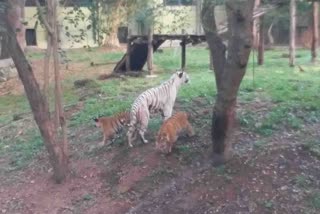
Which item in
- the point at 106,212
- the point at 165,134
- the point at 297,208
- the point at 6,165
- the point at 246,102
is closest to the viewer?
the point at 297,208

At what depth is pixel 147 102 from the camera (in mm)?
8266

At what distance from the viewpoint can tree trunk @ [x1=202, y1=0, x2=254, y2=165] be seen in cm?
611

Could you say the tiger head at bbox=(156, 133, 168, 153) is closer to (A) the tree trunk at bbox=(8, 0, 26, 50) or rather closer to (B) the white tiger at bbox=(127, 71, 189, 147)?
(B) the white tiger at bbox=(127, 71, 189, 147)

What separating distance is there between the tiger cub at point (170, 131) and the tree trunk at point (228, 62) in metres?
0.75

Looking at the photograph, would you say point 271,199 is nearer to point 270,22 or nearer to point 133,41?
point 133,41

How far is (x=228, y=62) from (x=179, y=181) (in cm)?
166

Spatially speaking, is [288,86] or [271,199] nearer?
[271,199]

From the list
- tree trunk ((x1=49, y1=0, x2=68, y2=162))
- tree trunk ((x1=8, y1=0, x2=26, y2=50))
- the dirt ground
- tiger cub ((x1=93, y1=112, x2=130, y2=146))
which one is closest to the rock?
tree trunk ((x1=8, y1=0, x2=26, y2=50))

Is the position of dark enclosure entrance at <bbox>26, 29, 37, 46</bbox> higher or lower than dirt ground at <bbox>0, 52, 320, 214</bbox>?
higher

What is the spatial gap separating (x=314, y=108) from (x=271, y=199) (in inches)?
129

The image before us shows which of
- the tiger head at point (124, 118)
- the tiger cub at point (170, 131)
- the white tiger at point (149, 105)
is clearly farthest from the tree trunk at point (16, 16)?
the tiger cub at point (170, 131)

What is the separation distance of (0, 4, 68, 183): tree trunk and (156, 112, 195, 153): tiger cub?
133 cm

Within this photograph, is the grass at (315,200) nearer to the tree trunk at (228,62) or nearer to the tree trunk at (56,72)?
the tree trunk at (228,62)

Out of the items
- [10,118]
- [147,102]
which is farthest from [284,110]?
[10,118]
